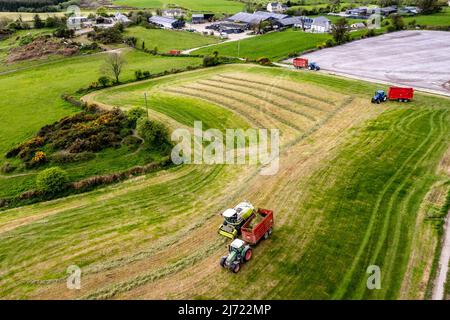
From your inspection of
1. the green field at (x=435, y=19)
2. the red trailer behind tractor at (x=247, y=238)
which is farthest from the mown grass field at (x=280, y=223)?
the green field at (x=435, y=19)

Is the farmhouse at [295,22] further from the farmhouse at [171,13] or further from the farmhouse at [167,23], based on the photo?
the farmhouse at [171,13]

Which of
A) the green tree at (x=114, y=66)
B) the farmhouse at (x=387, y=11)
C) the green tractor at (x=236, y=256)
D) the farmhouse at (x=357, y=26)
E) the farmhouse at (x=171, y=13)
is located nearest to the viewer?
the green tractor at (x=236, y=256)

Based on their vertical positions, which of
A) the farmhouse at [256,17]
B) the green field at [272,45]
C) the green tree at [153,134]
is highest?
the farmhouse at [256,17]

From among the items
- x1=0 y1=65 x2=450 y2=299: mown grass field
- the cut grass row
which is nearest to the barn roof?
x1=0 y1=65 x2=450 y2=299: mown grass field

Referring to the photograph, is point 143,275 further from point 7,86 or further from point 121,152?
point 7,86

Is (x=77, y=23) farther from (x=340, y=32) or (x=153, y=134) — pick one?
(x=153, y=134)

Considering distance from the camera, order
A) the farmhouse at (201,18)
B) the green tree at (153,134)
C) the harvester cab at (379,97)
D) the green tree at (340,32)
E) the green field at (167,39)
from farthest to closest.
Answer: the farmhouse at (201,18)
the green field at (167,39)
the green tree at (340,32)
the harvester cab at (379,97)
the green tree at (153,134)

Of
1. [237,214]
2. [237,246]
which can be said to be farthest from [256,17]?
[237,246]
